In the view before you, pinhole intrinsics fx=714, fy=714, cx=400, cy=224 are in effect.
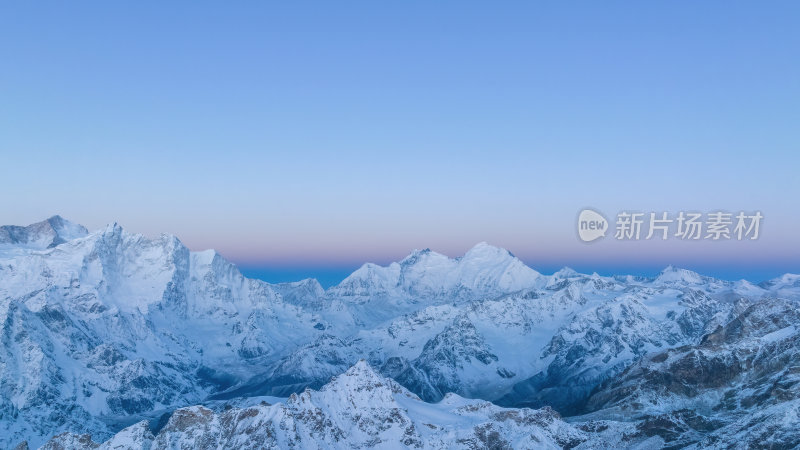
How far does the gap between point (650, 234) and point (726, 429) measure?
246ft

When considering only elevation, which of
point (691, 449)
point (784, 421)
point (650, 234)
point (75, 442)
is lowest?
point (75, 442)

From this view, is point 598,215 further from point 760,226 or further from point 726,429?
point 726,429

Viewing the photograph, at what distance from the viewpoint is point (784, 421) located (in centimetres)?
18362

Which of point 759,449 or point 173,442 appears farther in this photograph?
point 173,442

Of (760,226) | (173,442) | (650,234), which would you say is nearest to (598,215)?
(650,234)

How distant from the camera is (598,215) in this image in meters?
163

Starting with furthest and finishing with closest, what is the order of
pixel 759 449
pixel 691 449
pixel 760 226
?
pixel 691 449 → pixel 759 449 → pixel 760 226

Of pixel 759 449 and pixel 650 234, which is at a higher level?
pixel 650 234

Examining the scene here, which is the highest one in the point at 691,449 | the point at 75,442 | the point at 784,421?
the point at 784,421

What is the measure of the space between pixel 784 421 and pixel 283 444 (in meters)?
132

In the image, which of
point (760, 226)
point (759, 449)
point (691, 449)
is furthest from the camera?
point (691, 449)

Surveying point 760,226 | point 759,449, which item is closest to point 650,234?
point 760,226

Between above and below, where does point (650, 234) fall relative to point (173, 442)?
above

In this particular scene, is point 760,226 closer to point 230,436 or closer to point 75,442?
point 230,436
